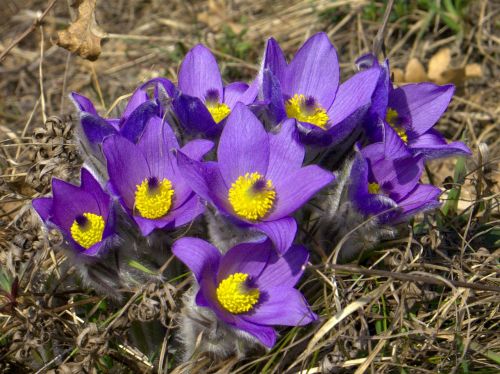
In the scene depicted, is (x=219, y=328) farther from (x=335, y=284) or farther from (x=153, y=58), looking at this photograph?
(x=153, y=58)

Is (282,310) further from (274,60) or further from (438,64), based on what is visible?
(438,64)

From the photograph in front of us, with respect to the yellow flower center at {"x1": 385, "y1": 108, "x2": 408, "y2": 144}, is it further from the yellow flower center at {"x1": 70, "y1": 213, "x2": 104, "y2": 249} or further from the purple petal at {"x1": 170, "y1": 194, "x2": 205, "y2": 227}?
the yellow flower center at {"x1": 70, "y1": 213, "x2": 104, "y2": 249}

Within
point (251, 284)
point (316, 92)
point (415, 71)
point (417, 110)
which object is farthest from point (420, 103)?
point (415, 71)

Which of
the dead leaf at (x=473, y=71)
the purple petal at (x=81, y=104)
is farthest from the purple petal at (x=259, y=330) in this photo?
the dead leaf at (x=473, y=71)

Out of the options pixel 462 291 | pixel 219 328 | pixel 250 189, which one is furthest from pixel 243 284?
pixel 462 291

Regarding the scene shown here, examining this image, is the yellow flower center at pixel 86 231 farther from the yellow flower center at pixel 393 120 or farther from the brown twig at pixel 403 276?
the yellow flower center at pixel 393 120

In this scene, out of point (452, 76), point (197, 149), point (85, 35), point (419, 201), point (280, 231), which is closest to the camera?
point (280, 231)
